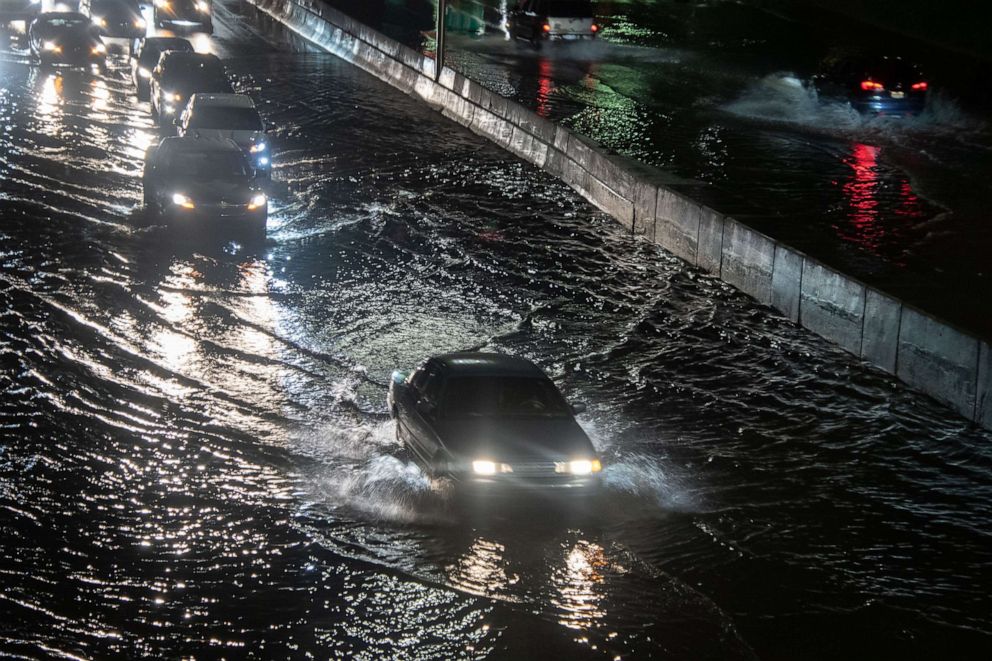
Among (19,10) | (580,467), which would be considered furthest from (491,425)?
(19,10)

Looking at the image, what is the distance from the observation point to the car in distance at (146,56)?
1241 inches

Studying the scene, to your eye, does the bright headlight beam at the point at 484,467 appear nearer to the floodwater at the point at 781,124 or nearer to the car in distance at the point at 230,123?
the floodwater at the point at 781,124

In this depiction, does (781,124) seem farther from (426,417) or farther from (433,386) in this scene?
(426,417)

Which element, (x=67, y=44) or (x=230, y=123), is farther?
(x=67, y=44)

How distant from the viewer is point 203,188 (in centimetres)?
2044

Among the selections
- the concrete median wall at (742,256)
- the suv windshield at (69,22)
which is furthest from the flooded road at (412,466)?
the suv windshield at (69,22)

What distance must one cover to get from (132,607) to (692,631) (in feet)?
13.2

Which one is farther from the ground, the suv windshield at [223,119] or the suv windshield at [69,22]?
the suv windshield at [69,22]

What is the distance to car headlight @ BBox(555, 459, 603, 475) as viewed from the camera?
10.7m

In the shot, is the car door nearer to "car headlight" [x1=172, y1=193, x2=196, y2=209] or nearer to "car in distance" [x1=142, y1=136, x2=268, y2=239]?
"car in distance" [x1=142, y1=136, x2=268, y2=239]

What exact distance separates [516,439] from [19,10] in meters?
41.2

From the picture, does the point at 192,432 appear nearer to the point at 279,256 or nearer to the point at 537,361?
the point at 537,361

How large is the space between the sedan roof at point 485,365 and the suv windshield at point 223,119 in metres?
13.8

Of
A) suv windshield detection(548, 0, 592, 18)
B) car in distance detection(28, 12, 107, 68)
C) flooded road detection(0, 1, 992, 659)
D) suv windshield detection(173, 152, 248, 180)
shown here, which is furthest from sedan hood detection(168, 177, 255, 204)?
suv windshield detection(548, 0, 592, 18)
